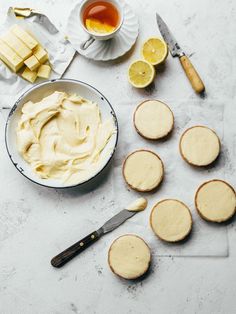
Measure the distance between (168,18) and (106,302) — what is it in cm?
101

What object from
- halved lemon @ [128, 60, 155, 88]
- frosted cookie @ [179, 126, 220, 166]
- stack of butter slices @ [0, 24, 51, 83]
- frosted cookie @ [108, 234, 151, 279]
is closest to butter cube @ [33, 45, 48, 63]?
stack of butter slices @ [0, 24, 51, 83]

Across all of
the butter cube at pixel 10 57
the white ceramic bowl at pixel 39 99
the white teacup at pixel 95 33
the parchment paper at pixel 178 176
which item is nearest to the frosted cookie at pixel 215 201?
the parchment paper at pixel 178 176

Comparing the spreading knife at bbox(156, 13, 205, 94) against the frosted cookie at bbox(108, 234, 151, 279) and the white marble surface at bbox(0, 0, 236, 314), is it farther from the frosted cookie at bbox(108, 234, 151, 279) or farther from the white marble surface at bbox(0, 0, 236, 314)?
the frosted cookie at bbox(108, 234, 151, 279)

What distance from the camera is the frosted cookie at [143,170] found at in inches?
72.8

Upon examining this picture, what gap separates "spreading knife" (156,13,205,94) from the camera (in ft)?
6.31

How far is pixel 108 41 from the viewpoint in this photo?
197 cm

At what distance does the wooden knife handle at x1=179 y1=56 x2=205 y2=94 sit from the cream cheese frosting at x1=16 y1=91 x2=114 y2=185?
1.03 feet

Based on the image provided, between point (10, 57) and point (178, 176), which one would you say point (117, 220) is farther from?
point (10, 57)

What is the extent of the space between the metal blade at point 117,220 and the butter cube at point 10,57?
61 cm

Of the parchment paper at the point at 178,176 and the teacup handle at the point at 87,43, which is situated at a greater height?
the teacup handle at the point at 87,43

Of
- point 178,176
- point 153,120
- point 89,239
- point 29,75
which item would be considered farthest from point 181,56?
point 89,239

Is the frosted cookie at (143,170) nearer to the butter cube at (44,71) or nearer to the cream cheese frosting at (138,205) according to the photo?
the cream cheese frosting at (138,205)

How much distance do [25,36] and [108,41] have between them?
0.94ft

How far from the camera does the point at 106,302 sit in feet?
5.92
